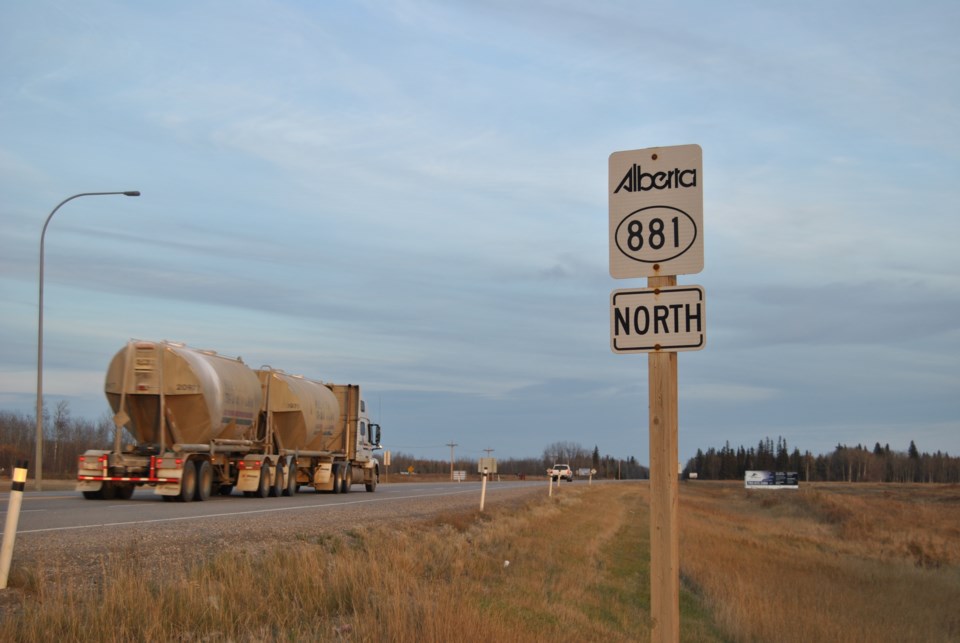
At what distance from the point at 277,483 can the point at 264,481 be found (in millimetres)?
1551

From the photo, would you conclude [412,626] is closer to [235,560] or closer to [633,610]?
[235,560]

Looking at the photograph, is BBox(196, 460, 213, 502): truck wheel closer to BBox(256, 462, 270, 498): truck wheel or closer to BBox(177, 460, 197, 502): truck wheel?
→ BBox(177, 460, 197, 502): truck wheel

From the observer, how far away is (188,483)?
2461cm

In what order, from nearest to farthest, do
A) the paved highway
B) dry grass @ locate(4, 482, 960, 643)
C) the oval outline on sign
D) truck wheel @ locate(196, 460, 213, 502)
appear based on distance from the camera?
the oval outline on sign
dry grass @ locate(4, 482, 960, 643)
the paved highway
truck wheel @ locate(196, 460, 213, 502)

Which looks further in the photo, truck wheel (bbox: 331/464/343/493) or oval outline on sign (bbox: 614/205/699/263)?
truck wheel (bbox: 331/464/343/493)

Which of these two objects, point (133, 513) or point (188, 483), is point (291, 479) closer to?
point (188, 483)

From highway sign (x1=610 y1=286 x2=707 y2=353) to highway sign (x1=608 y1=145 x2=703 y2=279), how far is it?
16 centimetres

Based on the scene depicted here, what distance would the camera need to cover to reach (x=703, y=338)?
5.39m

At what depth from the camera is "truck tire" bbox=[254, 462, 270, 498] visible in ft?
94.0

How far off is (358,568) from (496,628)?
240 centimetres

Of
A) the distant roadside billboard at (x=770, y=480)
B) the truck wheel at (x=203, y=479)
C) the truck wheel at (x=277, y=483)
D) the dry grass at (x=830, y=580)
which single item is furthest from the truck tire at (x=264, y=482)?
the distant roadside billboard at (x=770, y=480)

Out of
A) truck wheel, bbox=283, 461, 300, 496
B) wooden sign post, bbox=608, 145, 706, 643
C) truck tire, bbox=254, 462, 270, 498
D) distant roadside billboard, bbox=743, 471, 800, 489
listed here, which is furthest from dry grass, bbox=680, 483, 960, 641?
distant roadside billboard, bbox=743, 471, 800, 489

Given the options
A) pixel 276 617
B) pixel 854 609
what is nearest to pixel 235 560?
pixel 276 617

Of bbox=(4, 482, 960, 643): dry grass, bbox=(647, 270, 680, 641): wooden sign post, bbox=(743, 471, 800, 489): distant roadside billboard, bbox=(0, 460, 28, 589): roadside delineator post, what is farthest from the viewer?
A: bbox=(743, 471, 800, 489): distant roadside billboard
